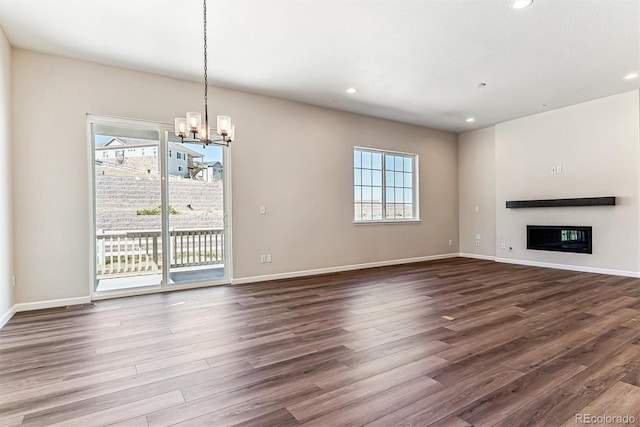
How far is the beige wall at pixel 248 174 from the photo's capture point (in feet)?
12.5

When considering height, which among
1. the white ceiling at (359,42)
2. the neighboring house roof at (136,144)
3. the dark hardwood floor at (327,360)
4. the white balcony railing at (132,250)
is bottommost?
the dark hardwood floor at (327,360)

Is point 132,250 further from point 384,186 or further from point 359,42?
point 384,186

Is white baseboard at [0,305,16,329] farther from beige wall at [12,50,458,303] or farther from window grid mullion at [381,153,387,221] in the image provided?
window grid mullion at [381,153,387,221]

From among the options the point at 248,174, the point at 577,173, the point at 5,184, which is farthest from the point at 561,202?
the point at 5,184

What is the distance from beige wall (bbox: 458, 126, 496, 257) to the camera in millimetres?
7272

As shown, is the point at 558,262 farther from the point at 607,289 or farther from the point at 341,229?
the point at 341,229

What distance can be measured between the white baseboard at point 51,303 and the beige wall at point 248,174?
0.19 feet

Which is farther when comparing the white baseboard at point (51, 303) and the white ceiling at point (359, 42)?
the white baseboard at point (51, 303)

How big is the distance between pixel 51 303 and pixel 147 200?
1.62 m

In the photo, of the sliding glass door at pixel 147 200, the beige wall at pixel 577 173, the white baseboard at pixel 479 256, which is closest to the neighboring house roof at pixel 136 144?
the sliding glass door at pixel 147 200

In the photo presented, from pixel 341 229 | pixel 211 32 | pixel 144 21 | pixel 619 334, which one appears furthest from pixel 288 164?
pixel 619 334

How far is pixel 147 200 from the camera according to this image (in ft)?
15.0

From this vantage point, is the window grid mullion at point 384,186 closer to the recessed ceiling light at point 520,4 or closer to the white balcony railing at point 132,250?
the white balcony railing at point 132,250

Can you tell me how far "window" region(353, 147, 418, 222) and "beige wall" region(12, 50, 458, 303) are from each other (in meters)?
0.22
